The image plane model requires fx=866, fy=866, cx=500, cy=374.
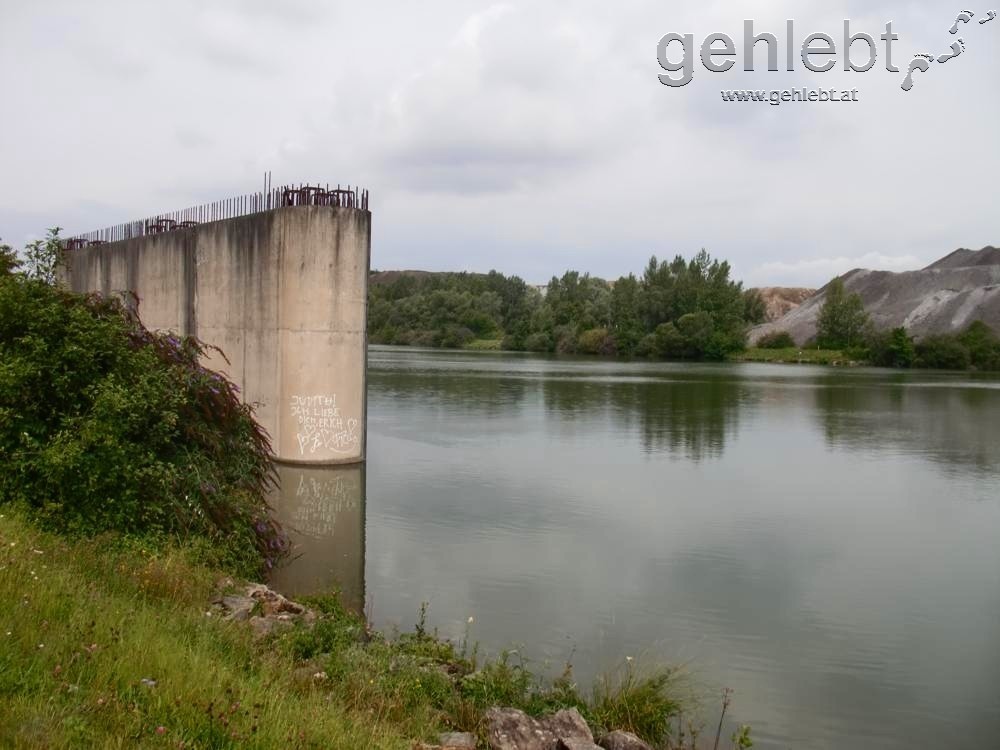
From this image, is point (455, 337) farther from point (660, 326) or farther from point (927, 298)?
point (927, 298)

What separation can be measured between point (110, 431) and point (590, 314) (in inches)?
3668

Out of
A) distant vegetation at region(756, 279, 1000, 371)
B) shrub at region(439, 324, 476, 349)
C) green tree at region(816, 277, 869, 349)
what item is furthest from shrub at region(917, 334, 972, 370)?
shrub at region(439, 324, 476, 349)

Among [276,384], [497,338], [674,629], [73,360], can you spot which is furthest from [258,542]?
[497,338]

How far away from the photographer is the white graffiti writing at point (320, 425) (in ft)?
54.7

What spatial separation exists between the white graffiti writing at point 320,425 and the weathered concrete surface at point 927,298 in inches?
3189

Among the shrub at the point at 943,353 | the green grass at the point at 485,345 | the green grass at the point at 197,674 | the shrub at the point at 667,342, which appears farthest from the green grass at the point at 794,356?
the green grass at the point at 197,674

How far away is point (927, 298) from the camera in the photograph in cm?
9500

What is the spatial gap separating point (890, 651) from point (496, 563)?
4.63 metres

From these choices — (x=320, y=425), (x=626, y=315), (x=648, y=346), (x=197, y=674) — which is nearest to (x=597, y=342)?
(x=626, y=315)

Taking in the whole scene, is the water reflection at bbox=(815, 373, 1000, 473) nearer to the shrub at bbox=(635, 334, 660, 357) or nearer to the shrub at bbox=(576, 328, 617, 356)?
the shrub at bbox=(635, 334, 660, 357)

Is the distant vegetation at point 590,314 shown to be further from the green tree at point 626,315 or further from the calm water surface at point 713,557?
the calm water surface at point 713,557

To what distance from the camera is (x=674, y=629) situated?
9086mm

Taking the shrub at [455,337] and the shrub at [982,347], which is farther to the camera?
the shrub at [455,337]

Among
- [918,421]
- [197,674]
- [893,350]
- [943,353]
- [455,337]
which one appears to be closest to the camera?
[197,674]
